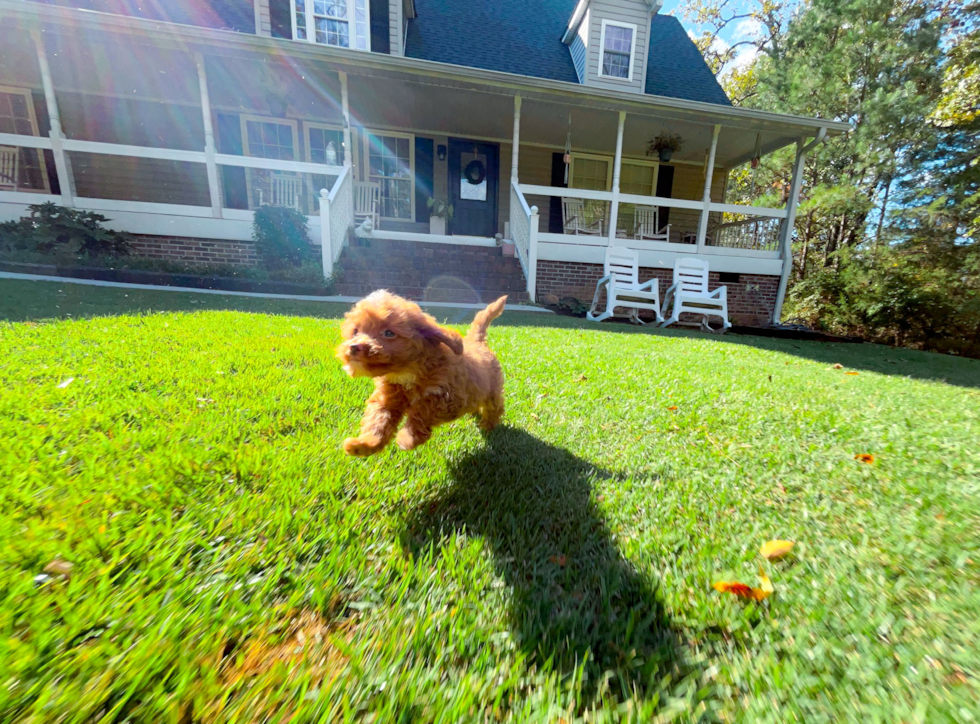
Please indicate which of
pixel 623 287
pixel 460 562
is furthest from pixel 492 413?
pixel 623 287

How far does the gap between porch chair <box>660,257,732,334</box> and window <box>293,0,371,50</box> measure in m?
9.71

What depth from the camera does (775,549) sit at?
4.49 ft

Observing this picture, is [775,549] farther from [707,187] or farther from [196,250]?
[707,187]

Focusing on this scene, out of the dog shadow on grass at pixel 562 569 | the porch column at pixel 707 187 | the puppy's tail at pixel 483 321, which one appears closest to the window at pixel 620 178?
the porch column at pixel 707 187

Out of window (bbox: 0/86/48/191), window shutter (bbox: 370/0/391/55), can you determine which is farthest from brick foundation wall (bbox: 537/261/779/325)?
window (bbox: 0/86/48/191)

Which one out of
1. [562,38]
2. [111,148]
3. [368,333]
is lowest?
[368,333]

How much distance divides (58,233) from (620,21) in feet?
46.7

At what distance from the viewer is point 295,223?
816 cm

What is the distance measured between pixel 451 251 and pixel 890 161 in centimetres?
1360

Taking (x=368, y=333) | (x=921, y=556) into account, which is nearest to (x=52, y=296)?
(x=368, y=333)

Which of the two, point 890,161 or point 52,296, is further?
point 890,161

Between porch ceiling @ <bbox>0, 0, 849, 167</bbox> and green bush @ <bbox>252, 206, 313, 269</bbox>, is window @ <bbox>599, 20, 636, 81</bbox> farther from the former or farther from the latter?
green bush @ <bbox>252, 206, 313, 269</bbox>

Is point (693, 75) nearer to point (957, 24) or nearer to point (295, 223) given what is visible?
point (957, 24)

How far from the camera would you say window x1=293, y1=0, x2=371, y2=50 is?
9.76 m
